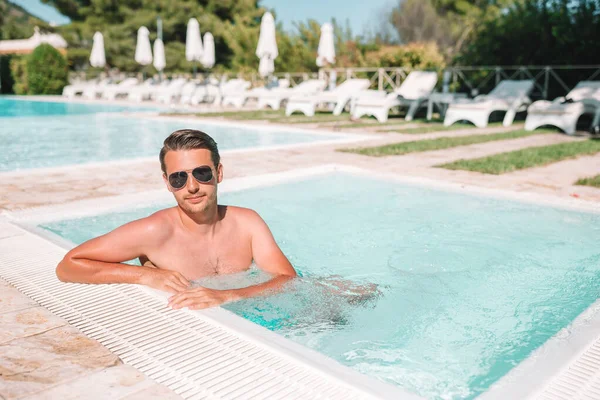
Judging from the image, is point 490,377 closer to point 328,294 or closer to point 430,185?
point 328,294

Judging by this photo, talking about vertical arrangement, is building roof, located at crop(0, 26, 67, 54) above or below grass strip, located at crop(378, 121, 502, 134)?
above

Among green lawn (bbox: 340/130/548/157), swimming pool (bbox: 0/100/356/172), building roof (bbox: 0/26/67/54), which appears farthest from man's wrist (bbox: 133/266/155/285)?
building roof (bbox: 0/26/67/54)

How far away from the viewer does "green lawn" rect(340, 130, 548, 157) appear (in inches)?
314

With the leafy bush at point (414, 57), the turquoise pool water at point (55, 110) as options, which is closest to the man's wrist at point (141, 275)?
the turquoise pool water at point (55, 110)

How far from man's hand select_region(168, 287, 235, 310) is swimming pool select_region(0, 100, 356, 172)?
5.65 m

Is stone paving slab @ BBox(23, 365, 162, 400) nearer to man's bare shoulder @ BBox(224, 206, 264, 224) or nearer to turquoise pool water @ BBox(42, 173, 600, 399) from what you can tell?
turquoise pool water @ BBox(42, 173, 600, 399)

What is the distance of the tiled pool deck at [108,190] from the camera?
1.73 metres

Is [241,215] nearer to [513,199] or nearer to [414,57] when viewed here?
Result: [513,199]

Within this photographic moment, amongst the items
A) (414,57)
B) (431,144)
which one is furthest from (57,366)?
(414,57)

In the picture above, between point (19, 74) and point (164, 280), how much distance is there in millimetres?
30157

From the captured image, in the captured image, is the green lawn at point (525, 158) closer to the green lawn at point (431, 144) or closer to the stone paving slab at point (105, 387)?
the green lawn at point (431, 144)

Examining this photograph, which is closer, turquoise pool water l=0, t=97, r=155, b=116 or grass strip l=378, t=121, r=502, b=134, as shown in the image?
grass strip l=378, t=121, r=502, b=134

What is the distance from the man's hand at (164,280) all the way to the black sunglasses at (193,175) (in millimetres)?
441

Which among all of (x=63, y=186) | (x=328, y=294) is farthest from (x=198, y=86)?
(x=328, y=294)
